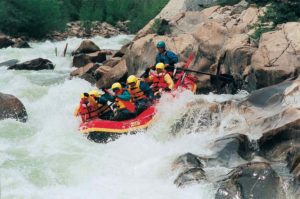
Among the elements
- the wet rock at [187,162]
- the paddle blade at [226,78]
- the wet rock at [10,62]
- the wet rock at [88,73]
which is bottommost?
the wet rock at [10,62]

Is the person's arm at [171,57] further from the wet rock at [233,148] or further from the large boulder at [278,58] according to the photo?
the wet rock at [233,148]

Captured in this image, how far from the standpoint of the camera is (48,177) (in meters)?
9.19

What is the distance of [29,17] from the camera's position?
31.2 metres

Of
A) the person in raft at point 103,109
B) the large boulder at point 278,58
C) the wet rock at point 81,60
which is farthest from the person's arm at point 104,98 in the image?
the wet rock at point 81,60

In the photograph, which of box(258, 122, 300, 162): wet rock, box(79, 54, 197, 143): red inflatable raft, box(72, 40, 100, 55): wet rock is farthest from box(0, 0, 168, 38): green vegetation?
box(258, 122, 300, 162): wet rock

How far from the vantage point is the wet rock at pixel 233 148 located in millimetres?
9290

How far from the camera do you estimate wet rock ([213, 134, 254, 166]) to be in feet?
30.5

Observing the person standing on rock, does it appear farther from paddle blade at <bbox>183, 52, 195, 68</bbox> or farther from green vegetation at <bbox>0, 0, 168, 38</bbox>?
green vegetation at <bbox>0, 0, 168, 38</bbox>

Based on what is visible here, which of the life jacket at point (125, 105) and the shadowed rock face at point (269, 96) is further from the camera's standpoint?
the life jacket at point (125, 105)

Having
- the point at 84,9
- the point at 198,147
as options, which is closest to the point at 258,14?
the point at 198,147

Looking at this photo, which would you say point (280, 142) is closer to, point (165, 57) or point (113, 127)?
point (113, 127)

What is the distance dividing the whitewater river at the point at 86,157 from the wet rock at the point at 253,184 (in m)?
0.27

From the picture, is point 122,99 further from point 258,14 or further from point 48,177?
point 258,14

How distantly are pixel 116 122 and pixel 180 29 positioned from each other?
976 centimetres
